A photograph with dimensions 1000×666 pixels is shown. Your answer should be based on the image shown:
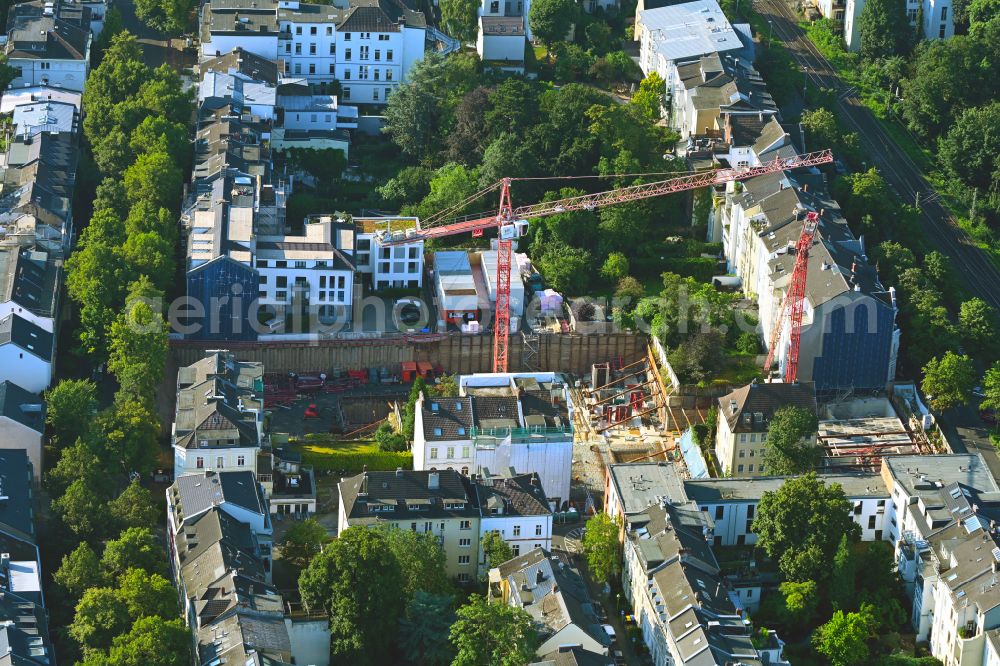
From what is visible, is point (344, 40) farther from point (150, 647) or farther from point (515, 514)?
point (150, 647)

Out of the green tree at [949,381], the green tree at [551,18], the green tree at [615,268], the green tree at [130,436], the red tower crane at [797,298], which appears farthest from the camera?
the green tree at [551,18]

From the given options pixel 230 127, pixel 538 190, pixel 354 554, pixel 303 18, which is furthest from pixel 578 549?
pixel 303 18

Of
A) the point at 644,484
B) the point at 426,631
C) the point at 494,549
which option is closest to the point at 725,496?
the point at 644,484

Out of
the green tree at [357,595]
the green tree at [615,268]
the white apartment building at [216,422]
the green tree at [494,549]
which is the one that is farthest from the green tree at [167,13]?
the green tree at [357,595]

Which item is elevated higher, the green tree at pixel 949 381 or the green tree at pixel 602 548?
the green tree at pixel 949 381

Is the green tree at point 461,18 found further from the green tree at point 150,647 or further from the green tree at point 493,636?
the green tree at point 150,647
